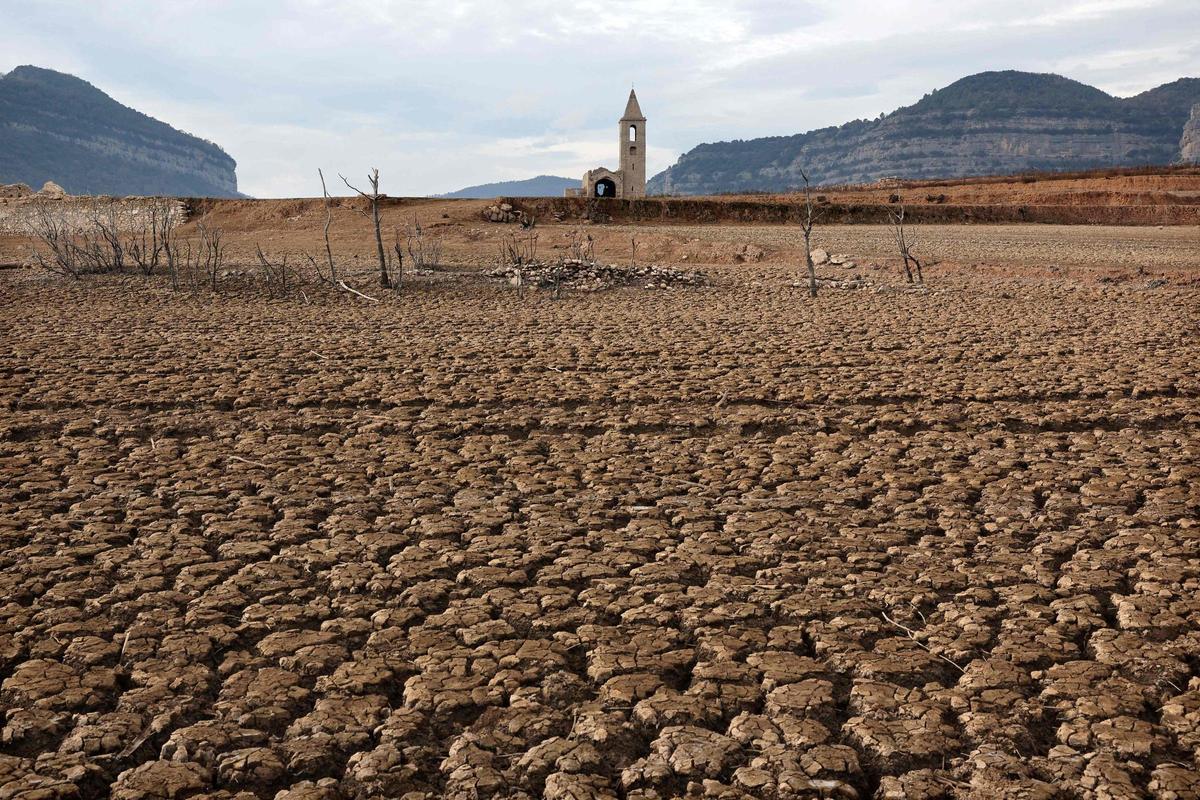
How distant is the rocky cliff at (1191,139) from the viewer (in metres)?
138

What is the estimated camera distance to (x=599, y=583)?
10.9 ft

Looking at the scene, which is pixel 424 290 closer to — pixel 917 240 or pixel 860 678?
pixel 860 678

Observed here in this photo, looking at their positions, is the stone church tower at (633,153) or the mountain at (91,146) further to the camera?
the mountain at (91,146)

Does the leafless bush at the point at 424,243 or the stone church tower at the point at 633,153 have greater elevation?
the stone church tower at the point at 633,153

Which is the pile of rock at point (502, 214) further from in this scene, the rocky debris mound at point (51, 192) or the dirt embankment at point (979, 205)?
the rocky debris mound at point (51, 192)

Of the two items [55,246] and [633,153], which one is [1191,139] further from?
[55,246]

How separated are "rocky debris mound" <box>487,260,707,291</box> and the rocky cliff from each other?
147932 millimetres

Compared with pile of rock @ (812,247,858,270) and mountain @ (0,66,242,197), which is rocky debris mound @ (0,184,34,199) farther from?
mountain @ (0,66,242,197)

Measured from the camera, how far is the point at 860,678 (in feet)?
8.81

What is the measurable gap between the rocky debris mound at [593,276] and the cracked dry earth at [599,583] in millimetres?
7736

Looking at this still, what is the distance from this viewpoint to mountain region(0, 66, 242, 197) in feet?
449

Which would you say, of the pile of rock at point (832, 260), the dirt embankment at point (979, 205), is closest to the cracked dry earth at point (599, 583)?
the pile of rock at point (832, 260)

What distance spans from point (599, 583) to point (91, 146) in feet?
581

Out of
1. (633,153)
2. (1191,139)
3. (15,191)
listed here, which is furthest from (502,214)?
(1191,139)
